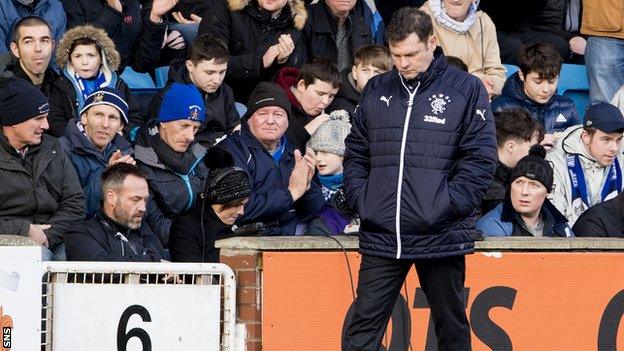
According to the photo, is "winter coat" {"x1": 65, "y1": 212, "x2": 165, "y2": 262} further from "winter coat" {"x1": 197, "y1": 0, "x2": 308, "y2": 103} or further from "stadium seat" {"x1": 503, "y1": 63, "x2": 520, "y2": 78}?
"stadium seat" {"x1": 503, "y1": 63, "x2": 520, "y2": 78}

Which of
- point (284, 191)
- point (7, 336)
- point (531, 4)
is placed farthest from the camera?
point (531, 4)

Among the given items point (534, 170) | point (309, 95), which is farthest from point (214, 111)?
point (534, 170)

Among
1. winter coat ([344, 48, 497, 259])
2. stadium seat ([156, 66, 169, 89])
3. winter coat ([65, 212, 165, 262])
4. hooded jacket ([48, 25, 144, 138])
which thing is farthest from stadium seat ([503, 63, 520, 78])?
winter coat ([344, 48, 497, 259])

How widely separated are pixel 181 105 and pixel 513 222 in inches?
95.3

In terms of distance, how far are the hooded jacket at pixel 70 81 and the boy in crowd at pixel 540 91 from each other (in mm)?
3114

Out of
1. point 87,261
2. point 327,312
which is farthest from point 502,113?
point 87,261

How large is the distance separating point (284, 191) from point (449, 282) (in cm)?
229

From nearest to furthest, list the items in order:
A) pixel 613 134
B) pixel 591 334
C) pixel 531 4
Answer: pixel 591 334
pixel 613 134
pixel 531 4

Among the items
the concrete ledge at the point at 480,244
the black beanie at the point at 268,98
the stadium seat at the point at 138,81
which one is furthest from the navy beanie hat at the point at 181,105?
the concrete ledge at the point at 480,244

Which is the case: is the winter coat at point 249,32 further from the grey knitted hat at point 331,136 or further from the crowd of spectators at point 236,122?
the grey knitted hat at point 331,136

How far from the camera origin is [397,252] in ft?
24.9

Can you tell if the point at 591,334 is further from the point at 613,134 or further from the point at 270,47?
the point at 270,47

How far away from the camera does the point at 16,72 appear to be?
1052 centimetres

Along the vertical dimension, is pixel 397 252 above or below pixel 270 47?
below
